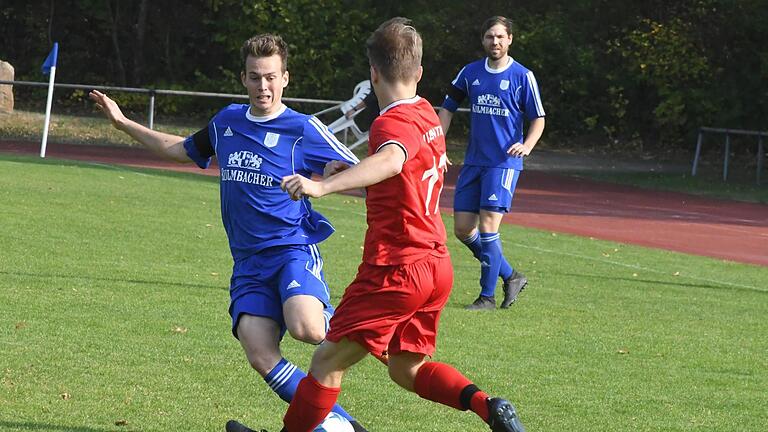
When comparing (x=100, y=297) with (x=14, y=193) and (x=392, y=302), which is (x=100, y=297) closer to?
(x=392, y=302)

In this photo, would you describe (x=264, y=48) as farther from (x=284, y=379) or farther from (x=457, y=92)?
(x=457, y=92)

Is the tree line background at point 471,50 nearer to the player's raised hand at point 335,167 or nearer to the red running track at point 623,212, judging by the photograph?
the red running track at point 623,212

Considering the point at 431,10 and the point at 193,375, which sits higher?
the point at 431,10

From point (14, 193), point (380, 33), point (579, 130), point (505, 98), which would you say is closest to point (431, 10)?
point (579, 130)

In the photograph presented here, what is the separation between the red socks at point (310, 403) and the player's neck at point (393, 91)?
3.64ft

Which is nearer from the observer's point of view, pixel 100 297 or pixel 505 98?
pixel 100 297

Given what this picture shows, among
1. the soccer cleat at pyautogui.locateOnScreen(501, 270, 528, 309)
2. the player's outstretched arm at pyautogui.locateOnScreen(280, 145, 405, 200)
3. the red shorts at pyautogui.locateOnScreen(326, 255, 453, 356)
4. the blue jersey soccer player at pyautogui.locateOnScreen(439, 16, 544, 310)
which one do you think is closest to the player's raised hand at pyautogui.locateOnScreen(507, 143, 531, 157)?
the blue jersey soccer player at pyautogui.locateOnScreen(439, 16, 544, 310)

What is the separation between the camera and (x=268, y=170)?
18.3 feet

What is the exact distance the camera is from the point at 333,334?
16.0ft

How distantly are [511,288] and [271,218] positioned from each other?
15.2 ft

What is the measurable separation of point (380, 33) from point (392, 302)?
3.32 ft

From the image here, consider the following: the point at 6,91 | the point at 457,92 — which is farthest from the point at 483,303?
the point at 6,91

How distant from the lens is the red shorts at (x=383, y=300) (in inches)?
190

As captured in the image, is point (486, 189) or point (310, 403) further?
point (486, 189)
